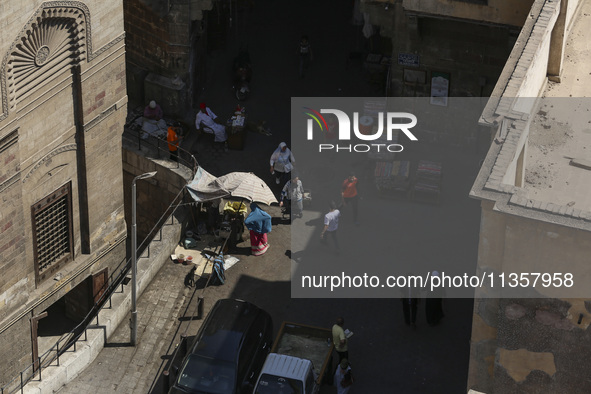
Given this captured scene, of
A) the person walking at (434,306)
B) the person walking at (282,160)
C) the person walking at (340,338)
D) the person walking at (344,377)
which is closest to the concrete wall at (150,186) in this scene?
the person walking at (282,160)

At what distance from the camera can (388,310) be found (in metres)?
42.6

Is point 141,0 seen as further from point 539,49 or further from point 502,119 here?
point 502,119

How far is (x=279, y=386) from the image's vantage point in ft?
123

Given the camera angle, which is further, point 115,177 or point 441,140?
point 441,140

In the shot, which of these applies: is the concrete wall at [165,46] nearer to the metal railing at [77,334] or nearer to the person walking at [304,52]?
the person walking at [304,52]

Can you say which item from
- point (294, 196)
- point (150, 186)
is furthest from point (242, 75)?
point (294, 196)

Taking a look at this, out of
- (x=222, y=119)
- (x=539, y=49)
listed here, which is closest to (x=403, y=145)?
(x=222, y=119)

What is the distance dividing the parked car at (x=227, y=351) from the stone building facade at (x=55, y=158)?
227 inches

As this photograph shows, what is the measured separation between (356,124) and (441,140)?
3.06 m

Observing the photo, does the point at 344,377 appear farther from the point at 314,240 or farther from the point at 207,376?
the point at 314,240

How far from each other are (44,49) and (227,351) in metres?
9.75

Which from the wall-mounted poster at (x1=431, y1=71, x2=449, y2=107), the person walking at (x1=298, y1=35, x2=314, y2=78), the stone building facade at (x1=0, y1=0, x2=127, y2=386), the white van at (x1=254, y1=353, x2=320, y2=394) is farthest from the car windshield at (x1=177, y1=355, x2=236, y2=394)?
the person walking at (x1=298, y1=35, x2=314, y2=78)

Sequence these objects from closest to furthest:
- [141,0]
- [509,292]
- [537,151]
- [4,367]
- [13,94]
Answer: [509,292] → [537,151] → [13,94] → [4,367] → [141,0]

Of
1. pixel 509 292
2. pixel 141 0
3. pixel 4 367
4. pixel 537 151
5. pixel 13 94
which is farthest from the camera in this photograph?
pixel 141 0
